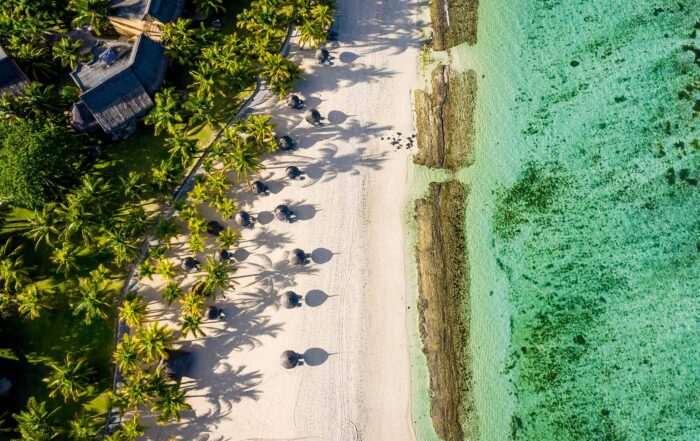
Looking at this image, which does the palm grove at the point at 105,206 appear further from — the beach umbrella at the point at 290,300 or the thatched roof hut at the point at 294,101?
the beach umbrella at the point at 290,300

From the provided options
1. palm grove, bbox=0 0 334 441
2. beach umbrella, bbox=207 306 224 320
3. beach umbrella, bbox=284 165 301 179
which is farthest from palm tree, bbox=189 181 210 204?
beach umbrella, bbox=207 306 224 320

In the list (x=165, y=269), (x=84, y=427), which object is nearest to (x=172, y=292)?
(x=165, y=269)

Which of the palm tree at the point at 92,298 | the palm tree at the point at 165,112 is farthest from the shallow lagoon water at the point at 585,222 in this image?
the palm tree at the point at 92,298

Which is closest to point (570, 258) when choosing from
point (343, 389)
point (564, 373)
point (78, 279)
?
point (564, 373)

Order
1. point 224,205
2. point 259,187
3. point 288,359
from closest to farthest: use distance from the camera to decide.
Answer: point 288,359
point 224,205
point 259,187

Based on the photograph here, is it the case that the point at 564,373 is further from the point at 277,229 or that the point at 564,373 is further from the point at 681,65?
the point at 681,65

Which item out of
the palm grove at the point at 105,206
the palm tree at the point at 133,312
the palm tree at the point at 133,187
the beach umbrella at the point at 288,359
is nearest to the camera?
the palm grove at the point at 105,206

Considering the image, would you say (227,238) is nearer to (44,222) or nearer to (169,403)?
(169,403)
